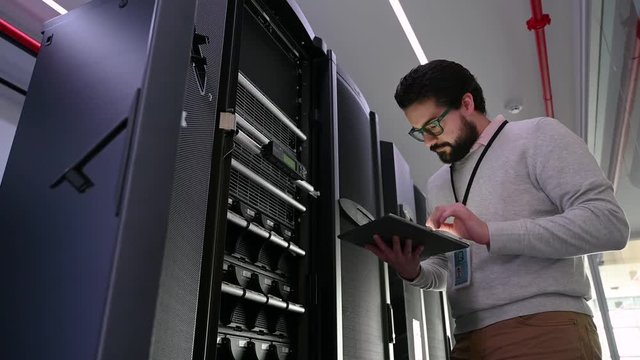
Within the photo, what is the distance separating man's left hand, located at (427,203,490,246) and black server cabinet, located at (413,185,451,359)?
1127 mm

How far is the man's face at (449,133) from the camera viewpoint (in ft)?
3.46

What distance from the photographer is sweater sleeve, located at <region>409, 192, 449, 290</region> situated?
1.03 meters

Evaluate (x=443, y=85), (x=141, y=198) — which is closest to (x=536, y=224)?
(x=443, y=85)

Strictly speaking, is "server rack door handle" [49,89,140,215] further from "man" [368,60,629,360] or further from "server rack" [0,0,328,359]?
"man" [368,60,629,360]

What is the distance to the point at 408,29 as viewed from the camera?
2607mm

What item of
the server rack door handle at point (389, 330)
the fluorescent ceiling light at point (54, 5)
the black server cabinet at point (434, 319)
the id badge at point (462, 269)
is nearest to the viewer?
the id badge at point (462, 269)

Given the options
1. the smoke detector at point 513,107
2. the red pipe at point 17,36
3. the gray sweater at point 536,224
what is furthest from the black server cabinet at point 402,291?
the smoke detector at point 513,107

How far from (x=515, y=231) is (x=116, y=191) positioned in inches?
25.6

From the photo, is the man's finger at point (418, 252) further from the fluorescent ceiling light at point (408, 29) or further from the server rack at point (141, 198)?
the fluorescent ceiling light at point (408, 29)

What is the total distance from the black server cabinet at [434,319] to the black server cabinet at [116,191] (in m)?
1.48

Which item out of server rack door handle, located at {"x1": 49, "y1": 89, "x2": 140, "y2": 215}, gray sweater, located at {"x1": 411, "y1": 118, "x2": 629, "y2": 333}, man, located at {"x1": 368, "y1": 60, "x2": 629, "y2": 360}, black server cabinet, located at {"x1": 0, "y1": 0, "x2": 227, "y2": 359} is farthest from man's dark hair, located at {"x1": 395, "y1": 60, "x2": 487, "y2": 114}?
server rack door handle, located at {"x1": 49, "y1": 89, "x2": 140, "y2": 215}

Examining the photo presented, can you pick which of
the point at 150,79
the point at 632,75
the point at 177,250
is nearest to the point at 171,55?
the point at 150,79

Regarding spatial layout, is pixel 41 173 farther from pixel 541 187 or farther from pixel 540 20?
pixel 540 20

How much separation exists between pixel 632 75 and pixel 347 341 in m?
1.94
